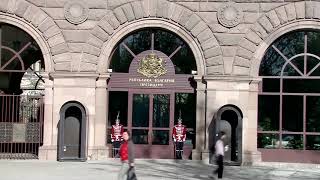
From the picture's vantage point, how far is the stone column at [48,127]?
22.6 meters

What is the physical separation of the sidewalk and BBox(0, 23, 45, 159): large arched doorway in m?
1.36

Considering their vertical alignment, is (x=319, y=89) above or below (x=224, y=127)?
above

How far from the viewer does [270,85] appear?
23141 millimetres

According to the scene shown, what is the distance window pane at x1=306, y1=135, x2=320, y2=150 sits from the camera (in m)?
22.9

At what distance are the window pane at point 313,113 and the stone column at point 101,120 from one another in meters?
7.91

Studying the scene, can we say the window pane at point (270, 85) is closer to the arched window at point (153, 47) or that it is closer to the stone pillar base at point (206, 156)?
the arched window at point (153, 47)

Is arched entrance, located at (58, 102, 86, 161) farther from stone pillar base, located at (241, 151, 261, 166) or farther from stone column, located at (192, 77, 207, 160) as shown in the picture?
stone pillar base, located at (241, 151, 261, 166)

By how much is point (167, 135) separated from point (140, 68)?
287cm

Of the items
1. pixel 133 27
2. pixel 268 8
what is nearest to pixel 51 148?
pixel 133 27

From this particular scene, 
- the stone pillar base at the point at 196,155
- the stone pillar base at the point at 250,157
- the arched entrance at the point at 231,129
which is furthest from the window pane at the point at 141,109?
the stone pillar base at the point at 250,157

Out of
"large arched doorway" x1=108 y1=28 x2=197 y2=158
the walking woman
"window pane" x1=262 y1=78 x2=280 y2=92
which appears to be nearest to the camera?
the walking woman

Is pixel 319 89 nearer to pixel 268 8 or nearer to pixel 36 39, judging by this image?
pixel 268 8

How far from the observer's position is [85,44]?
22.9 meters

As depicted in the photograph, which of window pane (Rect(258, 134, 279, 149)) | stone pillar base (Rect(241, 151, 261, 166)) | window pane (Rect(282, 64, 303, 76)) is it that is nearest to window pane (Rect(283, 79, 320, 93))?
window pane (Rect(282, 64, 303, 76))
